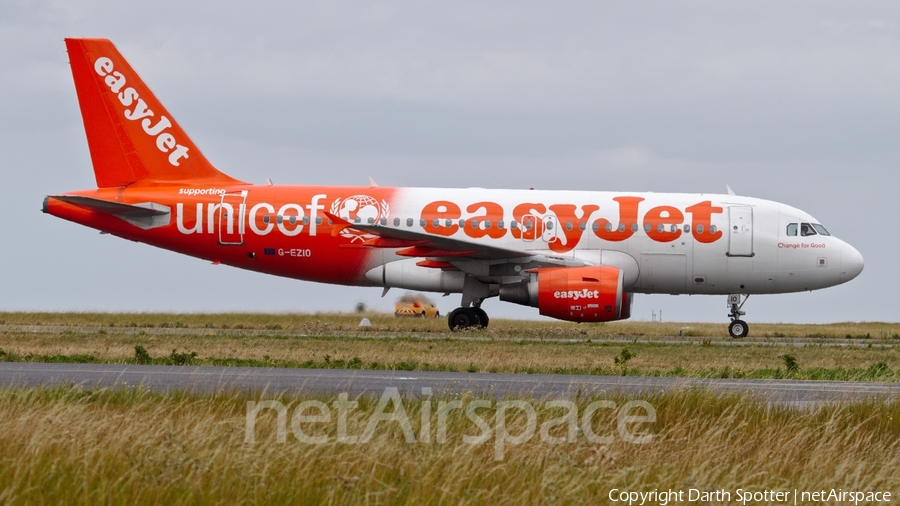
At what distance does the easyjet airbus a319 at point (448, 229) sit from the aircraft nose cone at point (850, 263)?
4 cm

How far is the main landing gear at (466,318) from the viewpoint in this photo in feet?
97.2

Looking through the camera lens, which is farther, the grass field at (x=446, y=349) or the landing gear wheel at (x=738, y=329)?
the landing gear wheel at (x=738, y=329)

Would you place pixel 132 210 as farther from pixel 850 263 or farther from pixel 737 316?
pixel 850 263

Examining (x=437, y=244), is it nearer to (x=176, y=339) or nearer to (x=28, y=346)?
(x=176, y=339)

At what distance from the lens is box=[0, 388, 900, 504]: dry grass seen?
730 cm

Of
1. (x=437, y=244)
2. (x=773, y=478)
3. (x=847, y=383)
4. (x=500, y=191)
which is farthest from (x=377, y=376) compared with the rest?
(x=500, y=191)

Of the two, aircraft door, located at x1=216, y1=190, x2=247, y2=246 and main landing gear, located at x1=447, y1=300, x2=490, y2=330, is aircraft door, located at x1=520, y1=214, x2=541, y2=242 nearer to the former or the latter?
main landing gear, located at x1=447, y1=300, x2=490, y2=330

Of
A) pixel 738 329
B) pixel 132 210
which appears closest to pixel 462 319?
pixel 738 329

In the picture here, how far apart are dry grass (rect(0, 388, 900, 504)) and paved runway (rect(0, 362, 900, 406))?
2.85 meters

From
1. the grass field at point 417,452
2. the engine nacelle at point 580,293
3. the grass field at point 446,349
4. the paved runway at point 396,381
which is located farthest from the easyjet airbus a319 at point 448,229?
the grass field at point 417,452

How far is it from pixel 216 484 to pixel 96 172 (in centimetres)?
2564

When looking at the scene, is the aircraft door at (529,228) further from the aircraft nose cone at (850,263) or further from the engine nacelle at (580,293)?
the aircraft nose cone at (850,263)

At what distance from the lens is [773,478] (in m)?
8.61

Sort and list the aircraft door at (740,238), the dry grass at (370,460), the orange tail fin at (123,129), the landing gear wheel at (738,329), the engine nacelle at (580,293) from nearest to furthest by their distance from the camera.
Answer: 1. the dry grass at (370,460)
2. the engine nacelle at (580,293)
3. the aircraft door at (740,238)
4. the landing gear wheel at (738,329)
5. the orange tail fin at (123,129)
